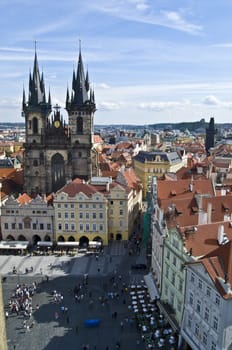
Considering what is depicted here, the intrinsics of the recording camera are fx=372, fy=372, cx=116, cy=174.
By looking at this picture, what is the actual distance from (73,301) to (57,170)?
141 ft

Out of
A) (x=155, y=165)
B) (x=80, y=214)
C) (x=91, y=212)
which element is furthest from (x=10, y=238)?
(x=155, y=165)

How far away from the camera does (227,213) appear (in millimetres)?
50625

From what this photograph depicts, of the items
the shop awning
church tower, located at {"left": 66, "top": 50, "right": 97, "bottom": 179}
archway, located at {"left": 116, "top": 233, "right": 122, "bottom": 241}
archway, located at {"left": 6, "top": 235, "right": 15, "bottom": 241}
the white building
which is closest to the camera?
the white building

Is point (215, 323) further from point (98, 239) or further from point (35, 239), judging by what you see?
point (35, 239)

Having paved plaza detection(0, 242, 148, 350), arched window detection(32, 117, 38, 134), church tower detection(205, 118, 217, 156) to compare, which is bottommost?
paved plaza detection(0, 242, 148, 350)

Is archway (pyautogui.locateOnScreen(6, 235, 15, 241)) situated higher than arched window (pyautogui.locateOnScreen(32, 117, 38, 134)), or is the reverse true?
arched window (pyautogui.locateOnScreen(32, 117, 38, 134))

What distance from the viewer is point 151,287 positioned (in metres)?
52.0

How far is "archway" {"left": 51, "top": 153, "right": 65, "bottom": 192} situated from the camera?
89.2 m

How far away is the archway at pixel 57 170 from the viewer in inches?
3514

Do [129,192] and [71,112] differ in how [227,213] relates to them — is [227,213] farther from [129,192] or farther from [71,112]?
[71,112]

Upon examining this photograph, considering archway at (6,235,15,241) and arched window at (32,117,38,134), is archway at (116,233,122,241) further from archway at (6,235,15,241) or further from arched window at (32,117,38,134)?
arched window at (32,117,38,134)

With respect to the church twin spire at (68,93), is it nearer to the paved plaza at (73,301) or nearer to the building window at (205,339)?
the paved plaza at (73,301)

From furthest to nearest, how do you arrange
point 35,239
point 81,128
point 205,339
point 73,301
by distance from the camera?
1. point 81,128
2. point 35,239
3. point 73,301
4. point 205,339

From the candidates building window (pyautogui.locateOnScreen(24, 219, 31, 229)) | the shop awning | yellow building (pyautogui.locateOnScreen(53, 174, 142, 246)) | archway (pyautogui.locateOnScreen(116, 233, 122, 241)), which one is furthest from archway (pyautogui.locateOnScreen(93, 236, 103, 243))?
the shop awning
